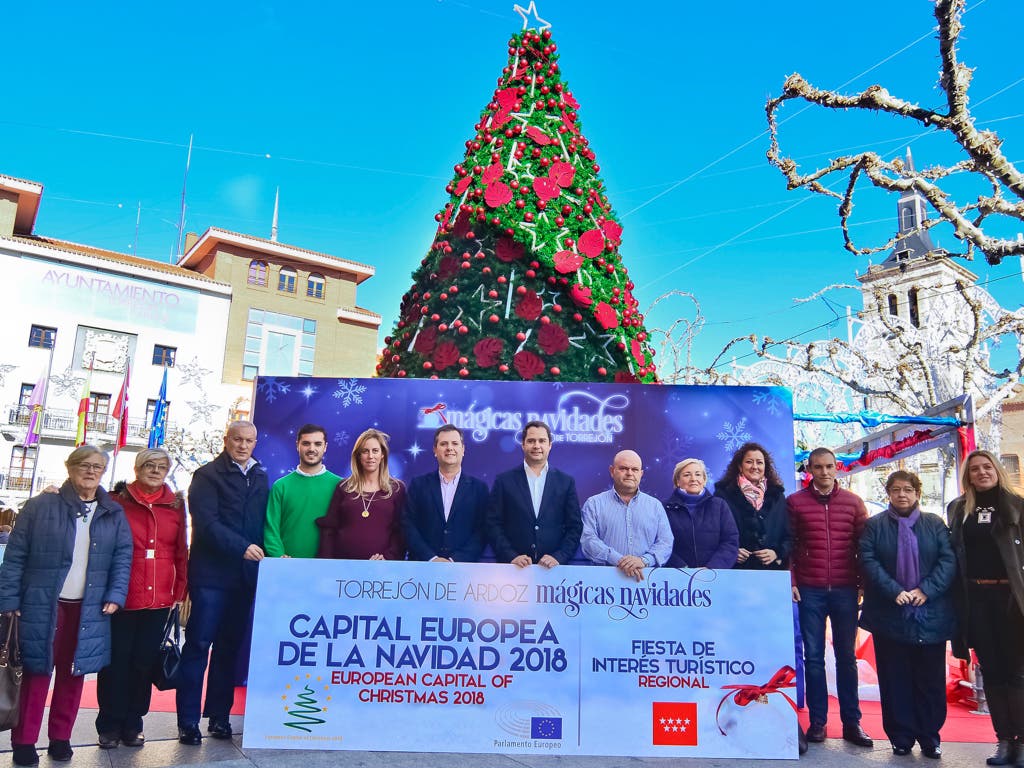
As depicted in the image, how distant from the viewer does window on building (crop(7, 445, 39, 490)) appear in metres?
32.5

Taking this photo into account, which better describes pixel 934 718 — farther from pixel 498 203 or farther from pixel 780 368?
pixel 780 368

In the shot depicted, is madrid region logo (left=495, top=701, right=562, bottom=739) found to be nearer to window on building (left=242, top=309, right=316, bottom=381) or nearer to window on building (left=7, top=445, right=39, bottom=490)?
window on building (left=7, top=445, right=39, bottom=490)

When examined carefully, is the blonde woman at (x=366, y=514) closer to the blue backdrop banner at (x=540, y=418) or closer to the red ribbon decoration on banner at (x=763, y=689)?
the blue backdrop banner at (x=540, y=418)

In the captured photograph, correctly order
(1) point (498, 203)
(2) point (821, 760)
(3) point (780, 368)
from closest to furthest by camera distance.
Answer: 1. (2) point (821, 760)
2. (1) point (498, 203)
3. (3) point (780, 368)

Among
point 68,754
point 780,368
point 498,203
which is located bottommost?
point 68,754

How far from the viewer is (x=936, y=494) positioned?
1499 inches

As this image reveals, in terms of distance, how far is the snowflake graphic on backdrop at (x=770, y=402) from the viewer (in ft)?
17.1

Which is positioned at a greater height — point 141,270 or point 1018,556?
point 141,270

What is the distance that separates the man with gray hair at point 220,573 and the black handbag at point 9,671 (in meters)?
0.84

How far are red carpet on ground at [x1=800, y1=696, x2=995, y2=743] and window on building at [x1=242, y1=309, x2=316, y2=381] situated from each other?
125 feet

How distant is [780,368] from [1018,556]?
1662 cm

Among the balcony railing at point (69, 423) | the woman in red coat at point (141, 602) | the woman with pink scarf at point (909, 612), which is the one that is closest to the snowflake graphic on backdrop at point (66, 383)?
the balcony railing at point (69, 423)

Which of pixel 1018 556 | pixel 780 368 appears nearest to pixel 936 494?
pixel 780 368

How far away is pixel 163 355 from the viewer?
125 ft
